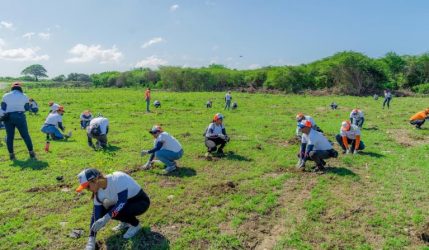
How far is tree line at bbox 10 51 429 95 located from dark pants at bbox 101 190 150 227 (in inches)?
1961

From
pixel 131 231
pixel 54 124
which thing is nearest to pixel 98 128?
pixel 54 124

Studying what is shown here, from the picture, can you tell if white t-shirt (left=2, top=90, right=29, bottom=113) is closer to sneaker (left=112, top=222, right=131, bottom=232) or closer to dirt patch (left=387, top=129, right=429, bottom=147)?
sneaker (left=112, top=222, right=131, bottom=232)

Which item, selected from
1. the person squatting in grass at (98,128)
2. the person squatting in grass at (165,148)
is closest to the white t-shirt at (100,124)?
the person squatting in grass at (98,128)

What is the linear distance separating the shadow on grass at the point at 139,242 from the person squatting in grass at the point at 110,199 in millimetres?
132

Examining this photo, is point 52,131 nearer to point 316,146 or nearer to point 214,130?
point 214,130

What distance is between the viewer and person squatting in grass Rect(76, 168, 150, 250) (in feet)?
19.3

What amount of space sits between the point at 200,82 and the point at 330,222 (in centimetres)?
5910

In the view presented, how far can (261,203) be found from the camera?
8344 mm

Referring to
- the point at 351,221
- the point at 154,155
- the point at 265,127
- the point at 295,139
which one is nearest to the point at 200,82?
the point at 265,127

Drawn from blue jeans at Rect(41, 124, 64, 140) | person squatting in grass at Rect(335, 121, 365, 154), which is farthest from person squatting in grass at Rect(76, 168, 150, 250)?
blue jeans at Rect(41, 124, 64, 140)

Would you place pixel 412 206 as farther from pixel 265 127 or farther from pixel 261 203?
pixel 265 127

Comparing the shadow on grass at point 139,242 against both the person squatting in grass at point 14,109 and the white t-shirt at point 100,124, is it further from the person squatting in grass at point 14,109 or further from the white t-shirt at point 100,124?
the white t-shirt at point 100,124

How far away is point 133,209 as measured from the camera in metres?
6.55

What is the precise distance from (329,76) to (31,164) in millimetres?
51345
